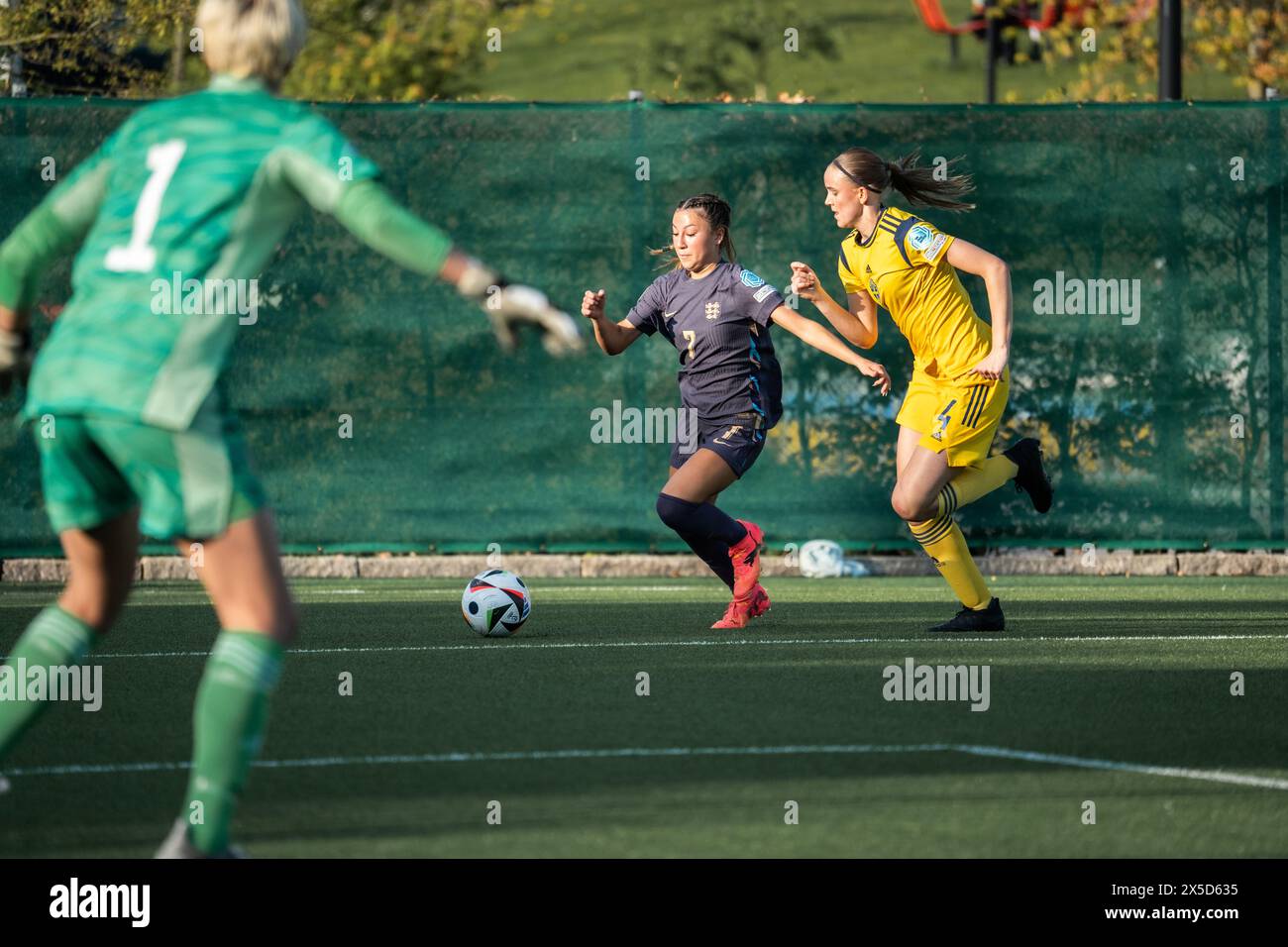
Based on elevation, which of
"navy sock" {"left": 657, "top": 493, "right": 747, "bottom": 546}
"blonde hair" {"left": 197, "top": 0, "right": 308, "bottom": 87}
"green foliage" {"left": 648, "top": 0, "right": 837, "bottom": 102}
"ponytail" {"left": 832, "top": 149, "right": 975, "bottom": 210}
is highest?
"green foliage" {"left": 648, "top": 0, "right": 837, "bottom": 102}

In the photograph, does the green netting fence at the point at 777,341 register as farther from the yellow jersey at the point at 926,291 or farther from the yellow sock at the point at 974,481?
the yellow jersey at the point at 926,291

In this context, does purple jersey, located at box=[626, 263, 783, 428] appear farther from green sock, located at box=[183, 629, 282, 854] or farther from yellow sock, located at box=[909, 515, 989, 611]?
green sock, located at box=[183, 629, 282, 854]

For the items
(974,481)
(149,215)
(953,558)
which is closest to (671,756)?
(149,215)

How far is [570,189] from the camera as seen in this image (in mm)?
13016

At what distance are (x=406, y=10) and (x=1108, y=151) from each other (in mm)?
16026

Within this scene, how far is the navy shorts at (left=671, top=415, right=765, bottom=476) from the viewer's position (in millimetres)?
10008

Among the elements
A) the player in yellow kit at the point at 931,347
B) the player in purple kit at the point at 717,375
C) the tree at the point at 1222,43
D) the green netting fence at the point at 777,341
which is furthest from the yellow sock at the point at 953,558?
the tree at the point at 1222,43

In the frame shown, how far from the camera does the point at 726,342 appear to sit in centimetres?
1013

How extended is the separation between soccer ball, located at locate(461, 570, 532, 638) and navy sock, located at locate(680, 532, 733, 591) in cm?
96

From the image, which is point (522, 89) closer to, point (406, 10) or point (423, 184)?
point (406, 10)

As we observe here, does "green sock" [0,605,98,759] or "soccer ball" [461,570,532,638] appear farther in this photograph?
"soccer ball" [461,570,532,638]

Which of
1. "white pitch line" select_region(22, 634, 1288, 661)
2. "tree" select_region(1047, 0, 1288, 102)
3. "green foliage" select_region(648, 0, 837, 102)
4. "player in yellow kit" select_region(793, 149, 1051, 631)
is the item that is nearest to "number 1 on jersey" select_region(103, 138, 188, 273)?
"white pitch line" select_region(22, 634, 1288, 661)

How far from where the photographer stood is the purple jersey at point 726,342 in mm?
10078
